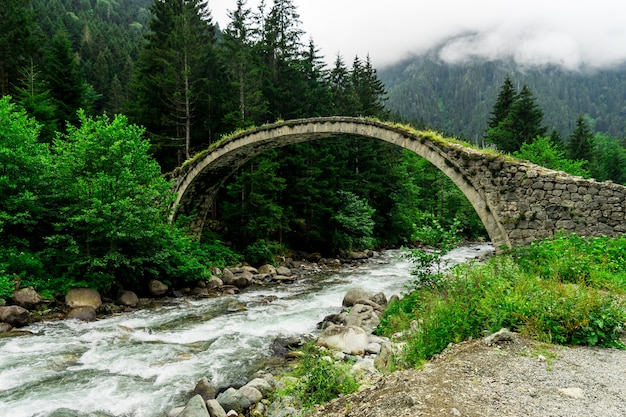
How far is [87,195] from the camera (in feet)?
33.9

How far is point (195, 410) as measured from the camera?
4.72m

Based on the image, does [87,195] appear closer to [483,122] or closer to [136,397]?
[136,397]

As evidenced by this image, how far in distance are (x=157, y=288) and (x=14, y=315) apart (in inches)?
163

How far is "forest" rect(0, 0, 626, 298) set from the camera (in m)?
10.3

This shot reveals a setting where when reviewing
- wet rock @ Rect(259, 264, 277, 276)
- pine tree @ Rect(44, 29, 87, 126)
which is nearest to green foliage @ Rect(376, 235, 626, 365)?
wet rock @ Rect(259, 264, 277, 276)

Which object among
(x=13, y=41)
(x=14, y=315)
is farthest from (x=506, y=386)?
(x=13, y=41)

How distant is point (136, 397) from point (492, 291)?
17.7ft

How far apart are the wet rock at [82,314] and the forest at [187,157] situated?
0.89m

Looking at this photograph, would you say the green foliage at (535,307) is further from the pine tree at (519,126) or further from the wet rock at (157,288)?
the pine tree at (519,126)

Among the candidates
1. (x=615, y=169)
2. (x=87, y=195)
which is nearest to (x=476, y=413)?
(x=87, y=195)

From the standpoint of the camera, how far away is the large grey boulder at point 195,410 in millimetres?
4660

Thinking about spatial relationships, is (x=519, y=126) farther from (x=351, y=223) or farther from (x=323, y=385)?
(x=323, y=385)

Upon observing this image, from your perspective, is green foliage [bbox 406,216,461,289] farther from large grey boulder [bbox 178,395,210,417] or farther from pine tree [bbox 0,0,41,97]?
pine tree [bbox 0,0,41,97]

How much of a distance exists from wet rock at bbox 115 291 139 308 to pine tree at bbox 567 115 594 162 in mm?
45027
